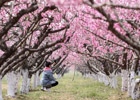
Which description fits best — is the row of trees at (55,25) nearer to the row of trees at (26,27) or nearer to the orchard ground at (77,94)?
the row of trees at (26,27)

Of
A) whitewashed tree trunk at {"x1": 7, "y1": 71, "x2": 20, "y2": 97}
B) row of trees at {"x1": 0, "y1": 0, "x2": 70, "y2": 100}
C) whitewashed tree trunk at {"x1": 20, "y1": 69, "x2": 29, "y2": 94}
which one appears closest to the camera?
row of trees at {"x1": 0, "y1": 0, "x2": 70, "y2": 100}

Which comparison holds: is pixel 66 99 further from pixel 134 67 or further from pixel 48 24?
pixel 48 24

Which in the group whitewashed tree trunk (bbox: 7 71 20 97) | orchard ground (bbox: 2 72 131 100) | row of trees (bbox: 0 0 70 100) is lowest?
orchard ground (bbox: 2 72 131 100)

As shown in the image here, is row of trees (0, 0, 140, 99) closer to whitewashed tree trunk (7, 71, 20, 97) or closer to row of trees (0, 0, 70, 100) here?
row of trees (0, 0, 70, 100)

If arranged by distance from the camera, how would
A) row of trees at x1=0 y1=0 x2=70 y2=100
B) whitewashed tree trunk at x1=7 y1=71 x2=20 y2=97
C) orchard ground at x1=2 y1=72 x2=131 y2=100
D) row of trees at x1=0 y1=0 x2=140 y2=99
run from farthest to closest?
whitewashed tree trunk at x1=7 y1=71 x2=20 y2=97 → orchard ground at x1=2 y1=72 x2=131 y2=100 → row of trees at x1=0 y1=0 x2=70 y2=100 → row of trees at x1=0 y1=0 x2=140 y2=99

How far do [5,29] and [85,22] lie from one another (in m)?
5.40

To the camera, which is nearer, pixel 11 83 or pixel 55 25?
pixel 55 25

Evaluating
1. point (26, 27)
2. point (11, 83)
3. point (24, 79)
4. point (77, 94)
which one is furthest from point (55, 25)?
point (24, 79)

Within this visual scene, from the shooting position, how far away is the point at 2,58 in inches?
363

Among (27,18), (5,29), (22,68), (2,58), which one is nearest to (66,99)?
(22,68)

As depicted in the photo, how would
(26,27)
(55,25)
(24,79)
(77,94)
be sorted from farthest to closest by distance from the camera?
(24,79) < (77,94) < (26,27) < (55,25)

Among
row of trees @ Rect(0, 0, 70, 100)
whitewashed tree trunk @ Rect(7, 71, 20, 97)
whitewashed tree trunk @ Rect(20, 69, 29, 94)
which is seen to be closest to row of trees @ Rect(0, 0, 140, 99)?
row of trees @ Rect(0, 0, 70, 100)

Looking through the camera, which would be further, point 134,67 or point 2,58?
point 134,67

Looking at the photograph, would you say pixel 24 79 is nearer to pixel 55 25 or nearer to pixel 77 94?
pixel 77 94
